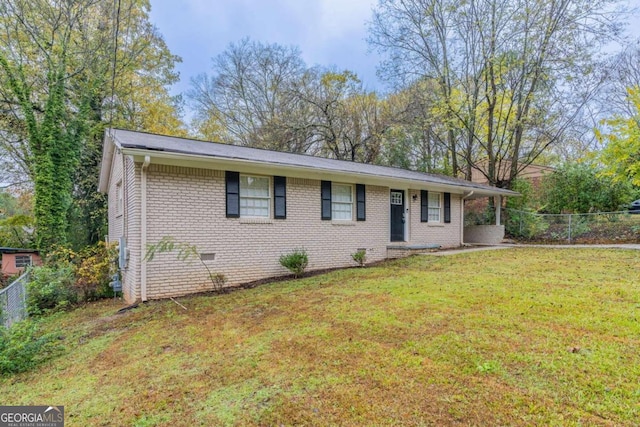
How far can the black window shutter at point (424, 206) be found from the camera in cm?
1198

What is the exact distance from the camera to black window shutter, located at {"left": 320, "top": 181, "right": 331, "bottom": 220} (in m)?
9.18

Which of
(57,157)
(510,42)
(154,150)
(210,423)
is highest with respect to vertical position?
(510,42)

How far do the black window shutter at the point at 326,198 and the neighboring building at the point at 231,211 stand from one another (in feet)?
0.09

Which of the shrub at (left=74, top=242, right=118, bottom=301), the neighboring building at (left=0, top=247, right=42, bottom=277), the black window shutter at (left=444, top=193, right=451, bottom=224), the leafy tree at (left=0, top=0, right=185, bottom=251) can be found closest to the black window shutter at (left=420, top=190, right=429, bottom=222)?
the black window shutter at (left=444, top=193, right=451, bottom=224)

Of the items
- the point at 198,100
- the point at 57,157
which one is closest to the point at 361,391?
the point at 57,157

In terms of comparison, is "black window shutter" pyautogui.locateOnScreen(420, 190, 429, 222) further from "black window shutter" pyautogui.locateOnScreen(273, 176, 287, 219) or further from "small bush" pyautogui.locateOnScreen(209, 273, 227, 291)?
"small bush" pyautogui.locateOnScreen(209, 273, 227, 291)

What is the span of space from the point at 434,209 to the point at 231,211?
26.9 ft

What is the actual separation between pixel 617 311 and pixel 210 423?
202 inches

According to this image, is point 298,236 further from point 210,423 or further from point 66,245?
point 66,245

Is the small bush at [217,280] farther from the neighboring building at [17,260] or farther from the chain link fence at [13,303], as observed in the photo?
the neighboring building at [17,260]

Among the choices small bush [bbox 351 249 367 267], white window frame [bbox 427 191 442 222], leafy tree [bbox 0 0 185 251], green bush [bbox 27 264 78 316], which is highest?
leafy tree [bbox 0 0 185 251]

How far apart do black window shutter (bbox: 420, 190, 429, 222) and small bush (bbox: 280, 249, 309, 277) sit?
560cm

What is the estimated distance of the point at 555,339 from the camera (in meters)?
3.50

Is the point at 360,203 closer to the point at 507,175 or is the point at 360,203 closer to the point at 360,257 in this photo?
the point at 360,257
